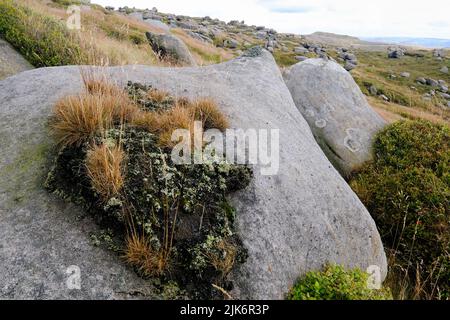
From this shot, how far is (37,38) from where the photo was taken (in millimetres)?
13266

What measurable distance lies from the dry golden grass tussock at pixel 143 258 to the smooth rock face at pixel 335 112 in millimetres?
7779

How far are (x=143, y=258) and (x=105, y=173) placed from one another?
1.12 meters

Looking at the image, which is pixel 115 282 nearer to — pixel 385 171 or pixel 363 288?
pixel 363 288

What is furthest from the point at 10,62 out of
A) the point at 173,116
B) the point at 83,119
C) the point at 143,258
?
the point at 143,258

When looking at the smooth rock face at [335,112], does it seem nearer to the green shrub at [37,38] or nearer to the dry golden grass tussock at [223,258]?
the dry golden grass tussock at [223,258]

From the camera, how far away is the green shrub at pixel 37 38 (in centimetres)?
1235

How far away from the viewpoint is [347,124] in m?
11.5

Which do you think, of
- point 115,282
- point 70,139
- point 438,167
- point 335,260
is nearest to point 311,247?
point 335,260

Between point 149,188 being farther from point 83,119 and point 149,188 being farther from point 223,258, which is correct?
point 83,119

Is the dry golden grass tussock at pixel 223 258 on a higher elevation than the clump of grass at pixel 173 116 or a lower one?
lower

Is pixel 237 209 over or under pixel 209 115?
under

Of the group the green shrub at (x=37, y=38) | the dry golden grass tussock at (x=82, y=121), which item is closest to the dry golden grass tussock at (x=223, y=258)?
the dry golden grass tussock at (x=82, y=121)

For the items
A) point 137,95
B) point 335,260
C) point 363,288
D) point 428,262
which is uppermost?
point 137,95
